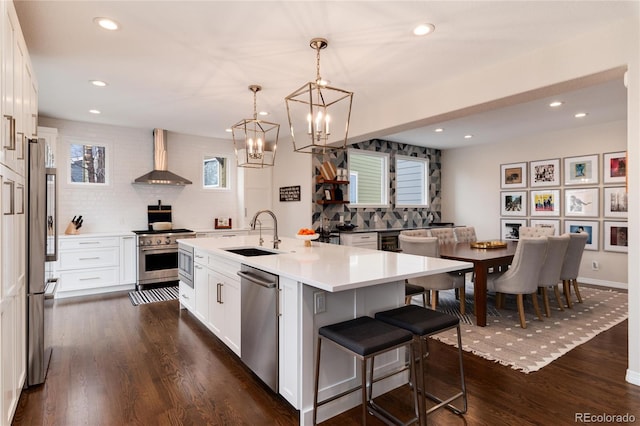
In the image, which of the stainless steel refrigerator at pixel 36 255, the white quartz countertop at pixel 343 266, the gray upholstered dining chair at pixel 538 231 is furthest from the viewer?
the gray upholstered dining chair at pixel 538 231

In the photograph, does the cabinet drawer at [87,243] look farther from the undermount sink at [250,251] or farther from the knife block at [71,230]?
the undermount sink at [250,251]

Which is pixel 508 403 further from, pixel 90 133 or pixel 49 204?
pixel 90 133

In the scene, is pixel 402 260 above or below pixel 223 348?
above

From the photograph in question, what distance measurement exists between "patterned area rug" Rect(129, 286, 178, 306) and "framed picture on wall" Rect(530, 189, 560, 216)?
20.8 feet

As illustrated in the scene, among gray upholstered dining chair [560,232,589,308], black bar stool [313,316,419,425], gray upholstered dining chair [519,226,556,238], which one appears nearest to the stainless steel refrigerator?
black bar stool [313,316,419,425]

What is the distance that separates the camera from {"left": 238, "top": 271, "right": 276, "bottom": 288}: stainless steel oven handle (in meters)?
2.28

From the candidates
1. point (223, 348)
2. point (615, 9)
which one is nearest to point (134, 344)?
point (223, 348)

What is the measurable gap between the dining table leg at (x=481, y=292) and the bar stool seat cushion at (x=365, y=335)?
6.67ft

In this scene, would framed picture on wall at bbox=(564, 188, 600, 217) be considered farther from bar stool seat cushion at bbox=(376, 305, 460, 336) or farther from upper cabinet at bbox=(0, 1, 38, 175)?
upper cabinet at bbox=(0, 1, 38, 175)

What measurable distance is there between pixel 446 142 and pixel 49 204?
21.6 ft

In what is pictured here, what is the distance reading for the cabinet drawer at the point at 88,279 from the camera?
4914 mm

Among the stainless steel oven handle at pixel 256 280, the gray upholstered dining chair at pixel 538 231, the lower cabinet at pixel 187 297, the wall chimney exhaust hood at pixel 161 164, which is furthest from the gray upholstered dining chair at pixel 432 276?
the wall chimney exhaust hood at pixel 161 164

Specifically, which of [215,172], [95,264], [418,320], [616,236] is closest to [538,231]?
[616,236]

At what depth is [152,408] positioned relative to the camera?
222 cm
